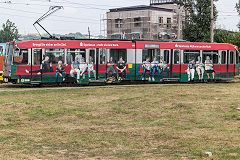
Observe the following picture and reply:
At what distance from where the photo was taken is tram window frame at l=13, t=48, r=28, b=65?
3022 centimetres

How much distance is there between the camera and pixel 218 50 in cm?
3609

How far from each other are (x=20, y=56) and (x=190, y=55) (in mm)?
13762

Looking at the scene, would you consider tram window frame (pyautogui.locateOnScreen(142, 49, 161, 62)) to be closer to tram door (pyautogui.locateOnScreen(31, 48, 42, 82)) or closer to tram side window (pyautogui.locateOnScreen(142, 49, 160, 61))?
tram side window (pyautogui.locateOnScreen(142, 49, 160, 61))

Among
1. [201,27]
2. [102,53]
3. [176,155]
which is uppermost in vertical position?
[201,27]

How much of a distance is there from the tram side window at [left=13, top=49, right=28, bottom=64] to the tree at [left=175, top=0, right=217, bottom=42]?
41851mm

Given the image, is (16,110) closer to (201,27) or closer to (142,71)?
(142,71)

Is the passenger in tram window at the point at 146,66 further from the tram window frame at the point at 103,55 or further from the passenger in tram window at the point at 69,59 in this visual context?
the passenger in tram window at the point at 69,59

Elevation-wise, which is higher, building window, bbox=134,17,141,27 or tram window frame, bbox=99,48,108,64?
building window, bbox=134,17,141,27

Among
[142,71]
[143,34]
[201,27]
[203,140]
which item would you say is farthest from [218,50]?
[143,34]

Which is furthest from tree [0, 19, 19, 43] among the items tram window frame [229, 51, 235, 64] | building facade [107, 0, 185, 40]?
tram window frame [229, 51, 235, 64]

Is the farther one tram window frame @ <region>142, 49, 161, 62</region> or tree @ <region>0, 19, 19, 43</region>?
tree @ <region>0, 19, 19, 43</region>

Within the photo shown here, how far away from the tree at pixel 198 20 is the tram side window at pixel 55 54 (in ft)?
131

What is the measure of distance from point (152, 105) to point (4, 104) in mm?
6819

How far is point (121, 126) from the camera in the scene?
15.2 m
